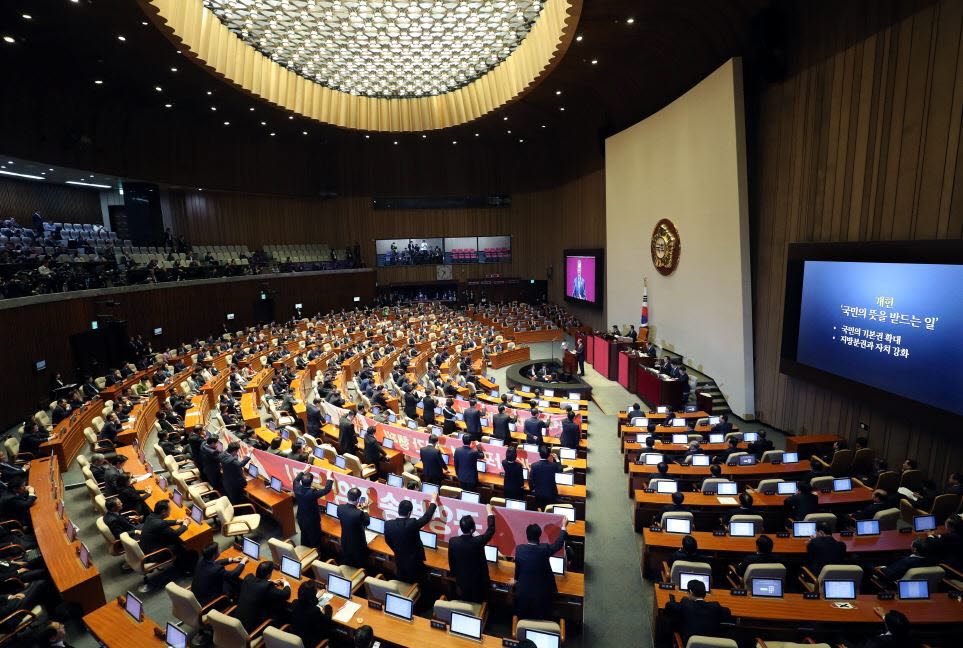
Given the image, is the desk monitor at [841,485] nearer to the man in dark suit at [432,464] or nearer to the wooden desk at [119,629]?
the man in dark suit at [432,464]

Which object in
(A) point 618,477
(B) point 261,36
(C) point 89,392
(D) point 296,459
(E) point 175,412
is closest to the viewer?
(D) point 296,459

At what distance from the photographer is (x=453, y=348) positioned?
1878 cm

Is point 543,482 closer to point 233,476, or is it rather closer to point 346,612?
point 346,612

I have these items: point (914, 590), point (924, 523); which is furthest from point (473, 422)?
point (924, 523)

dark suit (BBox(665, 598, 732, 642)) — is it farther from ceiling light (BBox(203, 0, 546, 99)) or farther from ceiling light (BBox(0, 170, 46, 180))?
ceiling light (BBox(0, 170, 46, 180))

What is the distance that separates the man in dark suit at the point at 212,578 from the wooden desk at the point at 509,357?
47.9 ft

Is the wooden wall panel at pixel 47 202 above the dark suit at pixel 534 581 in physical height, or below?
above

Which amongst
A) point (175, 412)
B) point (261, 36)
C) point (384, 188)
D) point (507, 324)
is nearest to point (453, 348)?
point (507, 324)

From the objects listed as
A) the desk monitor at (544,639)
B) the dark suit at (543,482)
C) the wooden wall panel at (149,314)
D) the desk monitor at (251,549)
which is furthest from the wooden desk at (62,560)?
the wooden wall panel at (149,314)

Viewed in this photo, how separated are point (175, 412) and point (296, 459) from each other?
18.0ft

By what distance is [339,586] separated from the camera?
4.93m

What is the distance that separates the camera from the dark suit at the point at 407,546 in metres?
5.34

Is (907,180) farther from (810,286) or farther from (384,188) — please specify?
(384,188)

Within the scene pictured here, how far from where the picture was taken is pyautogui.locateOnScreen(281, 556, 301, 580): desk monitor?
17.0ft
